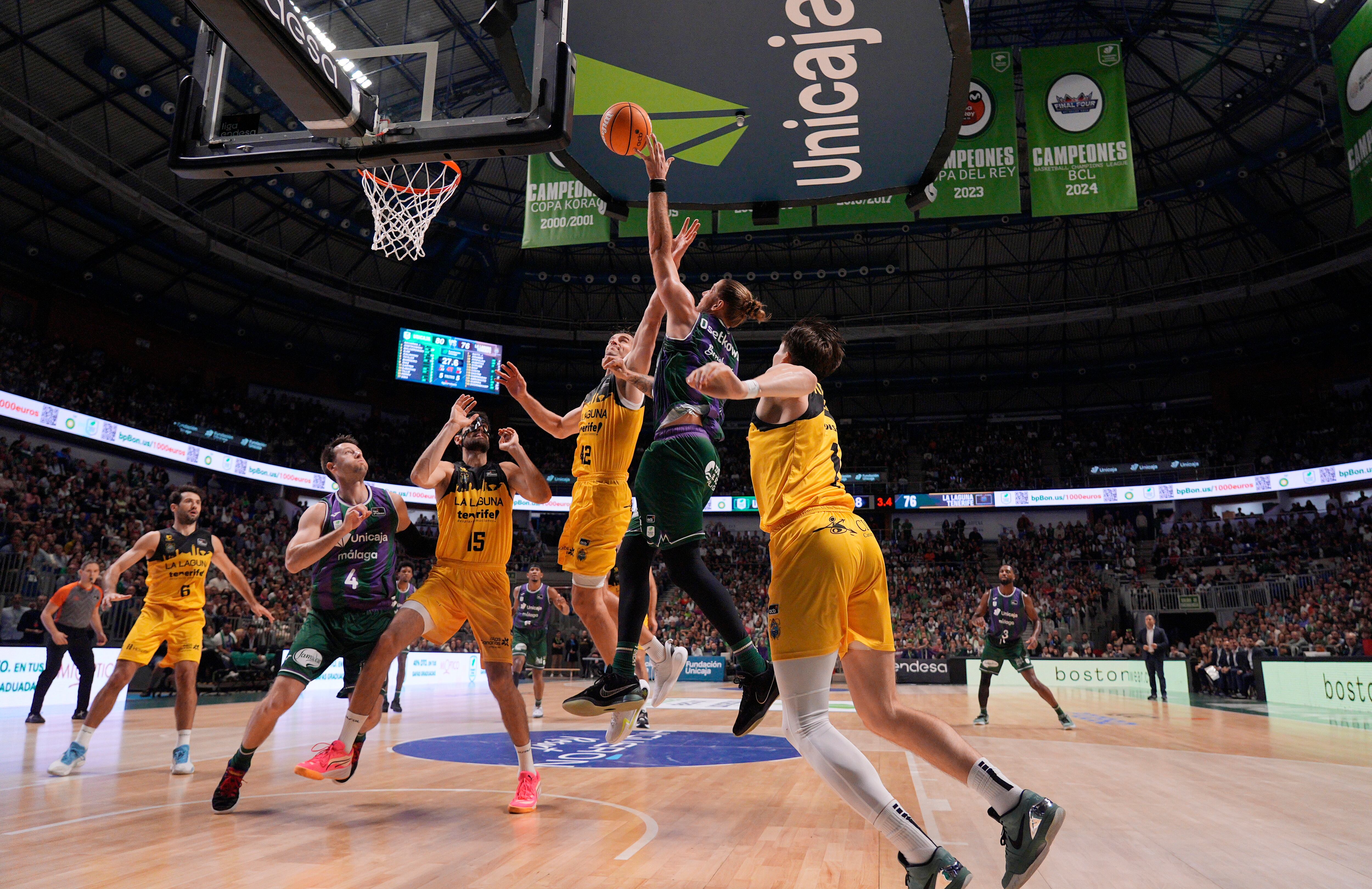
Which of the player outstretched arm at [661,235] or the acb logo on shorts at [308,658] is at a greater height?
the player outstretched arm at [661,235]

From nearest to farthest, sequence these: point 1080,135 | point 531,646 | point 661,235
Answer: point 661,235, point 531,646, point 1080,135

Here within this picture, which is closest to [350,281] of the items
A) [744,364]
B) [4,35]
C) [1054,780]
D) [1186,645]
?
[4,35]

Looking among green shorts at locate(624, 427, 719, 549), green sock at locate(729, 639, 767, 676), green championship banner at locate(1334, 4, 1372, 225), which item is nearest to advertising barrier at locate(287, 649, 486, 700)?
green shorts at locate(624, 427, 719, 549)

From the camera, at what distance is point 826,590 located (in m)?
3.42

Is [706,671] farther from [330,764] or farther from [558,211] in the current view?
[330,764]

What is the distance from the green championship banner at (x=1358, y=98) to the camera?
11.7 metres

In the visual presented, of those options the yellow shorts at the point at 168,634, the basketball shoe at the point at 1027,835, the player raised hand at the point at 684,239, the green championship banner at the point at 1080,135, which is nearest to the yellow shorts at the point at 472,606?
the player raised hand at the point at 684,239

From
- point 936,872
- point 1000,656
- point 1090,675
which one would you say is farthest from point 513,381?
point 1090,675

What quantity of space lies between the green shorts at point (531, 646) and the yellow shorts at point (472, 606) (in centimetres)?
686

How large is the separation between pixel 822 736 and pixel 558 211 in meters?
11.8

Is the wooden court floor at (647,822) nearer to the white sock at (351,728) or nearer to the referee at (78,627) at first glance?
the white sock at (351,728)

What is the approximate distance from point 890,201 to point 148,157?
65.4 ft

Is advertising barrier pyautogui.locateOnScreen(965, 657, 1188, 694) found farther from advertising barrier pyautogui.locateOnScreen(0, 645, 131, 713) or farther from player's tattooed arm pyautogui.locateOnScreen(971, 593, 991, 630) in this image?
advertising barrier pyautogui.locateOnScreen(0, 645, 131, 713)

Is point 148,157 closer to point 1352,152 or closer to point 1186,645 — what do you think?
point 1352,152
